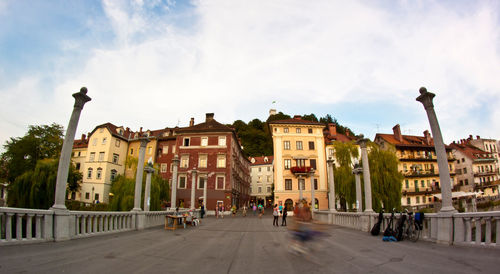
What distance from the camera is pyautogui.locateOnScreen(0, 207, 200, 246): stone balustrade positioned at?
6648 mm

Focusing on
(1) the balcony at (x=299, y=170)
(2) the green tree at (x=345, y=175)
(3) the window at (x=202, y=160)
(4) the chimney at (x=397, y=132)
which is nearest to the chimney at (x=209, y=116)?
(3) the window at (x=202, y=160)

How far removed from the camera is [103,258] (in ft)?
18.7

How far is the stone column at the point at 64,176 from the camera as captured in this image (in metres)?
8.01

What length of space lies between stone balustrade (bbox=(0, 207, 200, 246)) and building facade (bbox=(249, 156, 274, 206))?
62250 millimetres

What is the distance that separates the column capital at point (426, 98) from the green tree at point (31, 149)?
2001 inches

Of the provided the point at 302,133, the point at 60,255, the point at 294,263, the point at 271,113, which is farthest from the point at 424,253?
the point at 271,113

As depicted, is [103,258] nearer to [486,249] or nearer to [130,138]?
[486,249]

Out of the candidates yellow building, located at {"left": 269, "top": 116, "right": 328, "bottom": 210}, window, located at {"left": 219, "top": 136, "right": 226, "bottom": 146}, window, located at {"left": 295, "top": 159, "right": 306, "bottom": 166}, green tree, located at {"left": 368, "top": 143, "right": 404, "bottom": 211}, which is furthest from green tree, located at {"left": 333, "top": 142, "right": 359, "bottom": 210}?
window, located at {"left": 219, "top": 136, "right": 226, "bottom": 146}

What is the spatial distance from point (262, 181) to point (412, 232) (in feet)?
220

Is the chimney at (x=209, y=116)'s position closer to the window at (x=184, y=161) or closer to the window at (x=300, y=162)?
the window at (x=184, y=161)

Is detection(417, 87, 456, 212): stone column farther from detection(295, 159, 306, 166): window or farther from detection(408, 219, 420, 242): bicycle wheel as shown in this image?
detection(295, 159, 306, 166): window

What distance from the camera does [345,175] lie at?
3016cm

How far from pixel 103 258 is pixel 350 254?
5.91 metres

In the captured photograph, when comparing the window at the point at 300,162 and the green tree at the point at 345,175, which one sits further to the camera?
the window at the point at 300,162
